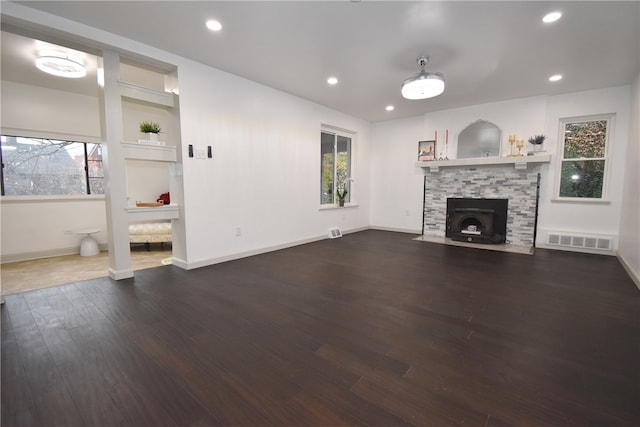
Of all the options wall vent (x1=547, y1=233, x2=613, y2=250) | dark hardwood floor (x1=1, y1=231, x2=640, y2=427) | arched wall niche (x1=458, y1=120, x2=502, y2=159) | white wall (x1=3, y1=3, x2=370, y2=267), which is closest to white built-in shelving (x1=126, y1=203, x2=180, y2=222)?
white wall (x1=3, y1=3, x2=370, y2=267)

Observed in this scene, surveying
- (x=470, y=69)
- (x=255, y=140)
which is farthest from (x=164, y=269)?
(x=470, y=69)

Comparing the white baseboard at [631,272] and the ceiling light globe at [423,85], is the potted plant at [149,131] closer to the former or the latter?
the ceiling light globe at [423,85]

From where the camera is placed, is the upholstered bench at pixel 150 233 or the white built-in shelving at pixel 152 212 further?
the upholstered bench at pixel 150 233

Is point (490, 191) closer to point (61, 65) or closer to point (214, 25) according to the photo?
point (214, 25)

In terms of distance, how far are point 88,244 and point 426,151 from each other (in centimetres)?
680

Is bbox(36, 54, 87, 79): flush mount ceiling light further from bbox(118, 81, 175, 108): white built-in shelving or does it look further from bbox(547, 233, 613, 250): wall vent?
bbox(547, 233, 613, 250): wall vent

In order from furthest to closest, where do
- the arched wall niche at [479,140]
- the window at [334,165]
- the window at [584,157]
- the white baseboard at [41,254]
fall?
the window at [334,165] → the arched wall niche at [479,140] → the window at [584,157] → the white baseboard at [41,254]

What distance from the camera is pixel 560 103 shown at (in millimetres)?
4859

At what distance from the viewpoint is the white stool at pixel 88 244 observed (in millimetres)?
4750

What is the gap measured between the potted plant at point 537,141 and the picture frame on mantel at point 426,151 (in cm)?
168

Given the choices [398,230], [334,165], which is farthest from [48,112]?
[398,230]

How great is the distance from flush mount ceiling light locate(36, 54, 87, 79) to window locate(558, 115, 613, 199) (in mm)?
7711

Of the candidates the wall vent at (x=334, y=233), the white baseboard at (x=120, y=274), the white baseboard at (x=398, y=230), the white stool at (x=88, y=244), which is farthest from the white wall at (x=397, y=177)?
the white stool at (x=88, y=244)

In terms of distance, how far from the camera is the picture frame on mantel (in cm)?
593
